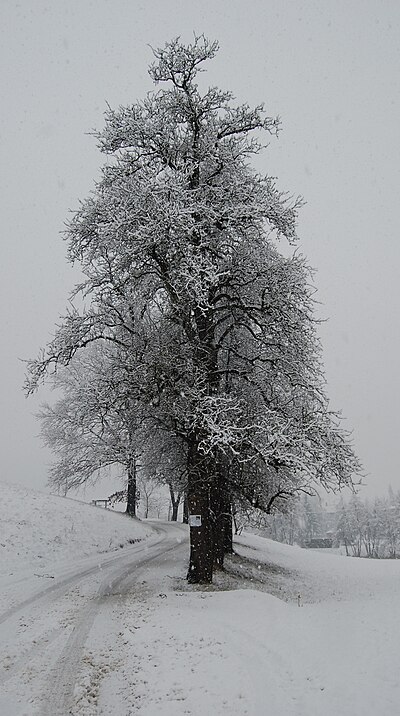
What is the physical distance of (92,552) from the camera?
20.3m

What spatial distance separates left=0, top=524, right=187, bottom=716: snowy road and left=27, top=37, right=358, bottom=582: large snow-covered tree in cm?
294

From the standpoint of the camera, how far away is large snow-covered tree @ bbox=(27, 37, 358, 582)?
13.2 m

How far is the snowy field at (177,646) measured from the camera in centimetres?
679

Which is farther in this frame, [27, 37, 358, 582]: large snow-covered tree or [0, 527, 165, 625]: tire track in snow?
[27, 37, 358, 582]: large snow-covered tree

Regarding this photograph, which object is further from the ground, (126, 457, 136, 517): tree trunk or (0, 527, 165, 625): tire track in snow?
(126, 457, 136, 517): tree trunk

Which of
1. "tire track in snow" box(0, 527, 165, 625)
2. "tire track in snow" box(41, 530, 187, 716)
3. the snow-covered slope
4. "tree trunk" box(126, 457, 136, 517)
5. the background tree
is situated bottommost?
"tire track in snow" box(41, 530, 187, 716)

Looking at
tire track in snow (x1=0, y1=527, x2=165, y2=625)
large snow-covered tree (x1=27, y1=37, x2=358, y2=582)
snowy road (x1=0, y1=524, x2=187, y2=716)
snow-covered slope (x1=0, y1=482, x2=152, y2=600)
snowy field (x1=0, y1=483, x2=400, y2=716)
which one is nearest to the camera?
snowy field (x1=0, y1=483, x2=400, y2=716)

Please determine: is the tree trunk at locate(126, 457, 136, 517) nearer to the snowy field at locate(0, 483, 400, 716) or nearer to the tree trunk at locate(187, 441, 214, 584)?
the snowy field at locate(0, 483, 400, 716)

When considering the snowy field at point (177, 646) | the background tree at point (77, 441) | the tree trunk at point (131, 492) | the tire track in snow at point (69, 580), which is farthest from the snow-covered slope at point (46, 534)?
the tree trunk at point (131, 492)

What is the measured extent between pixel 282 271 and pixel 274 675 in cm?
1033

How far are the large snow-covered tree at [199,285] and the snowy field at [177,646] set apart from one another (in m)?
2.88

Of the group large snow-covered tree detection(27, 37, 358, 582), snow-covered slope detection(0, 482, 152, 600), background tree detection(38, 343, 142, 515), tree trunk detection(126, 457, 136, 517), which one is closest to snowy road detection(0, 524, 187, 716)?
snow-covered slope detection(0, 482, 152, 600)

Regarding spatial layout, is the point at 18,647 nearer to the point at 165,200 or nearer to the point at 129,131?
the point at 165,200

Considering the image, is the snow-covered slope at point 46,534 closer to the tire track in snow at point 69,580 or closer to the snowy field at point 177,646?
the snowy field at point 177,646
